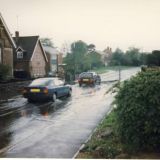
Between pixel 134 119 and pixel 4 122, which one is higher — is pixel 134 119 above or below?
above

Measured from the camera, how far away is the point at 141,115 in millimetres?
6828

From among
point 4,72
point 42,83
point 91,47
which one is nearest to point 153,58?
point 91,47

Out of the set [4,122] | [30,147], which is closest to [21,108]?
[4,122]

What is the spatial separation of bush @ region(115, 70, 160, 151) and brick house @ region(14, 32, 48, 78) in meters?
16.4

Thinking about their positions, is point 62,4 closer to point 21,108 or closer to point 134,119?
point 134,119

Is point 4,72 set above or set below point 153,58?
below

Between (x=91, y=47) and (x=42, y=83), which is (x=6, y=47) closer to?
(x=42, y=83)

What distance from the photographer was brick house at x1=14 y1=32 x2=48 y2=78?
23.8m

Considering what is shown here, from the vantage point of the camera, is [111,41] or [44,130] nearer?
[44,130]

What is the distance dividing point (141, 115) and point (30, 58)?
18231 mm

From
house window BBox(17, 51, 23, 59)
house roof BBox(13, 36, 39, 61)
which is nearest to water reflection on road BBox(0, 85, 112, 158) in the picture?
house roof BBox(13, 36, 39, 61)

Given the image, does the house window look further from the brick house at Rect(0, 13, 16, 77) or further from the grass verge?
the grass verge

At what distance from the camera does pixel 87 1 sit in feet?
31.0

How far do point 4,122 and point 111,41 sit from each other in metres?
4.58
